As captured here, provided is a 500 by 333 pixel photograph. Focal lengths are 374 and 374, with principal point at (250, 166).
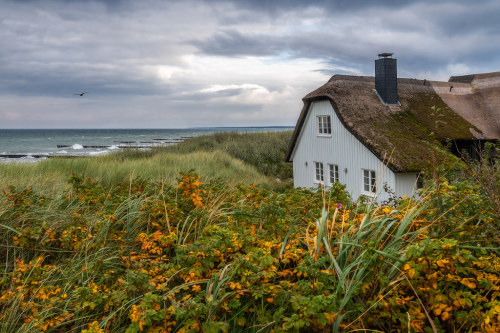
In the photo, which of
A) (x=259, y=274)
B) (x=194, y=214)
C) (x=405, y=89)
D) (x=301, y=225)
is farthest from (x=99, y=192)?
(x=405, y=89)

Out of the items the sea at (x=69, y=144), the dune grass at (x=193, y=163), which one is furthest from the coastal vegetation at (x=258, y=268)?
the sea at (x=69, y=144)

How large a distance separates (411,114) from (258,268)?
16331 millimetres

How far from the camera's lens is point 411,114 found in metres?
16.9

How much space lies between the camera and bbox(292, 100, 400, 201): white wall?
14578 millimetres

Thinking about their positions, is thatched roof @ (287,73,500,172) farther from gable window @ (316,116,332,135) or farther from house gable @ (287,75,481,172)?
gable window @ (316,116,332,135)

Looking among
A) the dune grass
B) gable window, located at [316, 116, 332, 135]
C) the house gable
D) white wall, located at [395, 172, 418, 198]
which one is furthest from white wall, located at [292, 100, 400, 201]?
the dune grass

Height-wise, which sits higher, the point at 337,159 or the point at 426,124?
the point at 426,124

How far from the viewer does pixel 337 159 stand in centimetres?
1616

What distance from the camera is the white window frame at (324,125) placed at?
16.8m

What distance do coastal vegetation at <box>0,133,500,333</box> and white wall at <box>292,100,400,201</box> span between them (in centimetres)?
977

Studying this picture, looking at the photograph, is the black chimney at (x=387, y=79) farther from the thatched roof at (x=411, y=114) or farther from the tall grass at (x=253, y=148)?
the tall grass at (x=253, y=148)

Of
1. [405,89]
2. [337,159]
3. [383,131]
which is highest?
[405,89]

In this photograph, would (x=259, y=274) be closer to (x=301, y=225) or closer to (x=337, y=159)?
(x=301, y=225)

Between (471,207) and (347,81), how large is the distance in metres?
14.6
